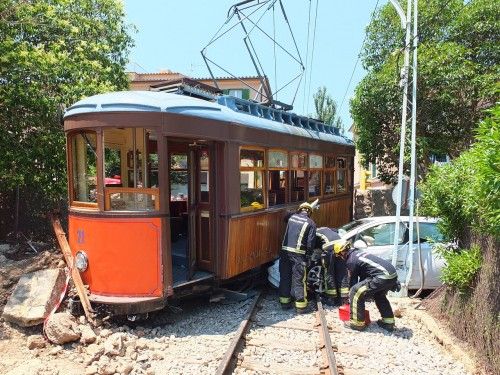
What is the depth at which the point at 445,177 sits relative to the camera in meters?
6.50

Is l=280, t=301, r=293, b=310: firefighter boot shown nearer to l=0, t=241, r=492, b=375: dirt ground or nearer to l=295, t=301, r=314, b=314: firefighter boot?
l=295, t=301, r=314, b=314: firefighter boot

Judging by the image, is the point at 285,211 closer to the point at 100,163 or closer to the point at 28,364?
the point at 100,163

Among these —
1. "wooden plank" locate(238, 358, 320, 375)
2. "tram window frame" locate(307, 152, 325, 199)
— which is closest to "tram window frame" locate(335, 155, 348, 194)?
"tram window frame" locate(307, 152, 325, 199)

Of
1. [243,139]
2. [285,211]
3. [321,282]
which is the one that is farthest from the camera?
[285,211]

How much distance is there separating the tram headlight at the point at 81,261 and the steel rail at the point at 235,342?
2.11 m

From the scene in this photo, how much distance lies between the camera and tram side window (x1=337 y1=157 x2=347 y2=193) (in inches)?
459

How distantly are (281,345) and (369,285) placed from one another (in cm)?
148

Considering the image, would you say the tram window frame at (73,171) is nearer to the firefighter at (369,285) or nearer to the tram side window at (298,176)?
the firefighter at (369,285)

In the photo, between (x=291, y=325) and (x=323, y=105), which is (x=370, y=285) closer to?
(x=291, y=325)

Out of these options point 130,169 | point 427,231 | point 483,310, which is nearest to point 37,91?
point 130,169

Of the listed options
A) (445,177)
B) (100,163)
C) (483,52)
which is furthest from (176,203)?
(483,52)

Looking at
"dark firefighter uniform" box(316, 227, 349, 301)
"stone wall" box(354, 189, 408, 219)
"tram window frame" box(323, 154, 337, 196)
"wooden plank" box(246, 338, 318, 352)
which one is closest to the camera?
"wooden plank" box(246, 338, 318, 352)

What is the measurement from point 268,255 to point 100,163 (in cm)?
329

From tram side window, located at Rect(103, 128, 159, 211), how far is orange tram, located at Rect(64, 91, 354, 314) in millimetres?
13
